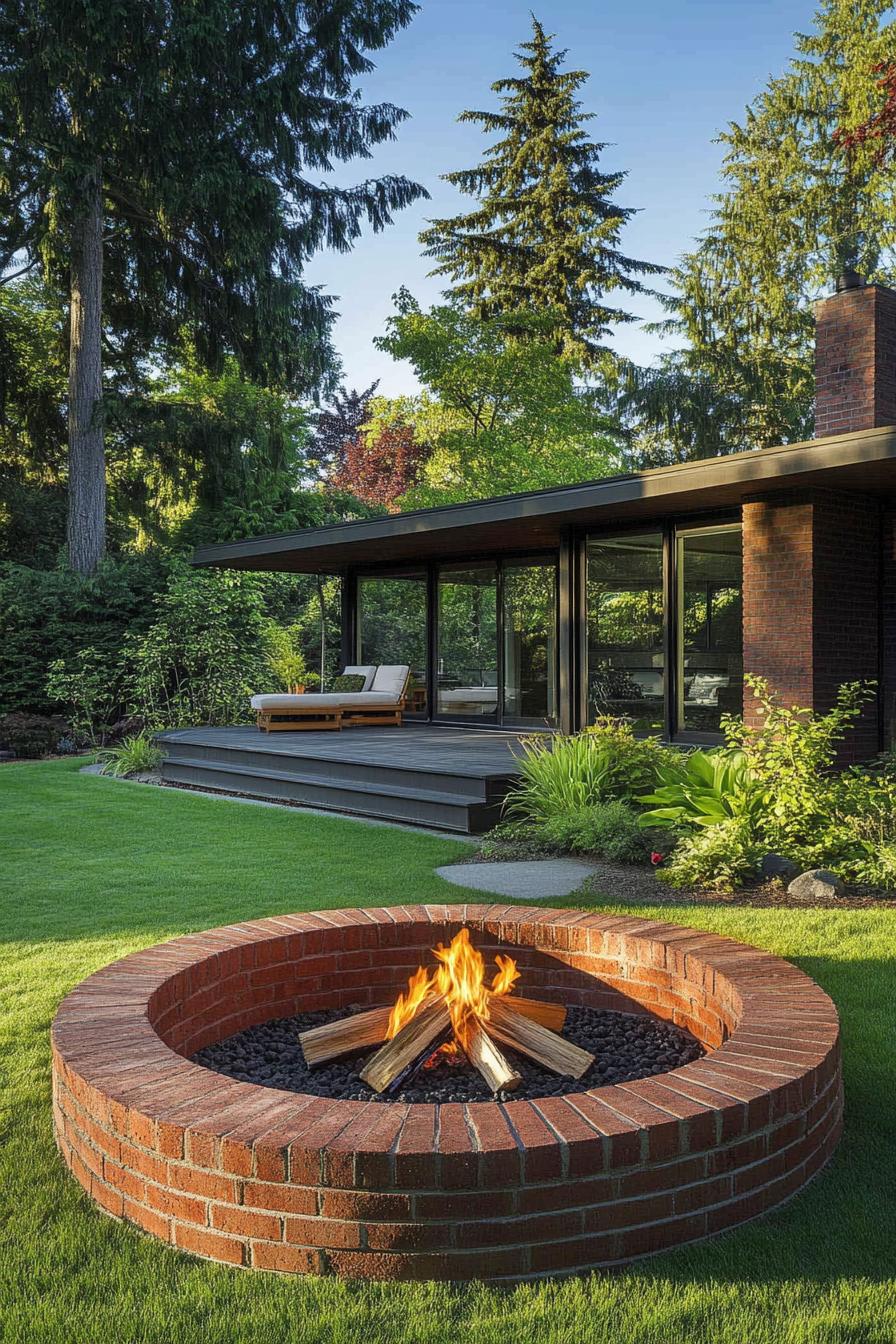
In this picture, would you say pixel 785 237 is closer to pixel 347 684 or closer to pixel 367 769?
pixel 347 684

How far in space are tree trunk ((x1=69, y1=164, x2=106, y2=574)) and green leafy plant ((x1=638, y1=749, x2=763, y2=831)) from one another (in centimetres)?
1246

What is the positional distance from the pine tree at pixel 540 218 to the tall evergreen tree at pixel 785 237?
3.25 m

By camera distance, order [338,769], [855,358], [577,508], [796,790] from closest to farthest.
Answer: [796,790] → [855,358] → [577,508] → [338,769]

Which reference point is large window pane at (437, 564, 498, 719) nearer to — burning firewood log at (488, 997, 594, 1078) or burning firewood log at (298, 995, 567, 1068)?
burning firewood log at (298, 995, 567, 1068)

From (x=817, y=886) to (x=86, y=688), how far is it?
11383 mm

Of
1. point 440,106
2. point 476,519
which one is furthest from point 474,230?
point 476,519

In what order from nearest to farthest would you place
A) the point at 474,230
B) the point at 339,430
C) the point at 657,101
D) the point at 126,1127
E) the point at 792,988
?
1. the point at 126,1127
2. the point at 792,988
3. the point at 657,101
4. the point at 474,230
5. the point at 339,430

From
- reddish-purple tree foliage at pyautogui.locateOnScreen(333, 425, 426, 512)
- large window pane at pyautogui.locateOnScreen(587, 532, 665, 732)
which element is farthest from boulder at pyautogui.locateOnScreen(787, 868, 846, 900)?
reddish-purple tree foliage at pyautogui.locateOnScreen(333, 425, 426, 512)

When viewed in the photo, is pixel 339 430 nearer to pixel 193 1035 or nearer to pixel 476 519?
pixel 476 519

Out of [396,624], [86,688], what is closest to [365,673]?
[396,624]

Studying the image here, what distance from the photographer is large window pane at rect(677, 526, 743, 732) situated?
912 cm

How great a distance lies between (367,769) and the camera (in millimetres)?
8852

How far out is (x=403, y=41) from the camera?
17.1 meters

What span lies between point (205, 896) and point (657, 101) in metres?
15.2
